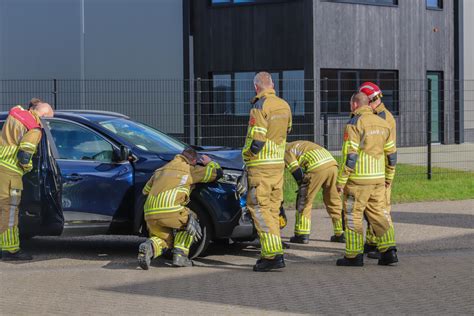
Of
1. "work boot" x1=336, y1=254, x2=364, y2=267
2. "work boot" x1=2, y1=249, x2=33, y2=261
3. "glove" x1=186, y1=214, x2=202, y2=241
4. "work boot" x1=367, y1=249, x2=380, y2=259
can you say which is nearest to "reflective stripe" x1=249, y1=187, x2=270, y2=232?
"glove" x1=186, y1=214, x2=202, y2=241

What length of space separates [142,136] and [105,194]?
1008 mm

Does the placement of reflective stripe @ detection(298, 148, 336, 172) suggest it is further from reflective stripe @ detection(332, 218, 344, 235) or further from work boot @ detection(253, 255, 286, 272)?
work boot @ detection(253, 255, 286, 272)

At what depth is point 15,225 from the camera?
352 inches

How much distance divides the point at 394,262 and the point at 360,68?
596 inches

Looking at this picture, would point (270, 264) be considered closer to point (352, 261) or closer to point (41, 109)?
point (352, 261)

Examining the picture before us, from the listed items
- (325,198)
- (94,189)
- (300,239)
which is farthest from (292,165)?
(94,189)

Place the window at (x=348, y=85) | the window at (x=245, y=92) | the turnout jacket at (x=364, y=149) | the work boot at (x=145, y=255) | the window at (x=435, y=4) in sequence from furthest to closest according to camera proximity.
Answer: the window at (x=435, y=4)
the window at (x=348, y=85)
the window at (x=245, y=92)
the turnout jacket at (x=364, y=149)
the work boot at (x=145, y=255)

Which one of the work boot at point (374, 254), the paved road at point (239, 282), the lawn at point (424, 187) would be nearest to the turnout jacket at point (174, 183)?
the paved road at point (239, 282)

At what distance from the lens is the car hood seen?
29.7 ft

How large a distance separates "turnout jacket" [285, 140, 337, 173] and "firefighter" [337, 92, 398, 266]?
1172mm

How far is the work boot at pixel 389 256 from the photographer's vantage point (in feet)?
28.2

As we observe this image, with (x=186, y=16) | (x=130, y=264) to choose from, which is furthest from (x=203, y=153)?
(x=186, y=16)

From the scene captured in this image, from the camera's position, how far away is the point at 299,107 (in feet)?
70.4

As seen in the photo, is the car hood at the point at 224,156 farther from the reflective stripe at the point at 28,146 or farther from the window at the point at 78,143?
the reflective stripe at the point at 28,146
